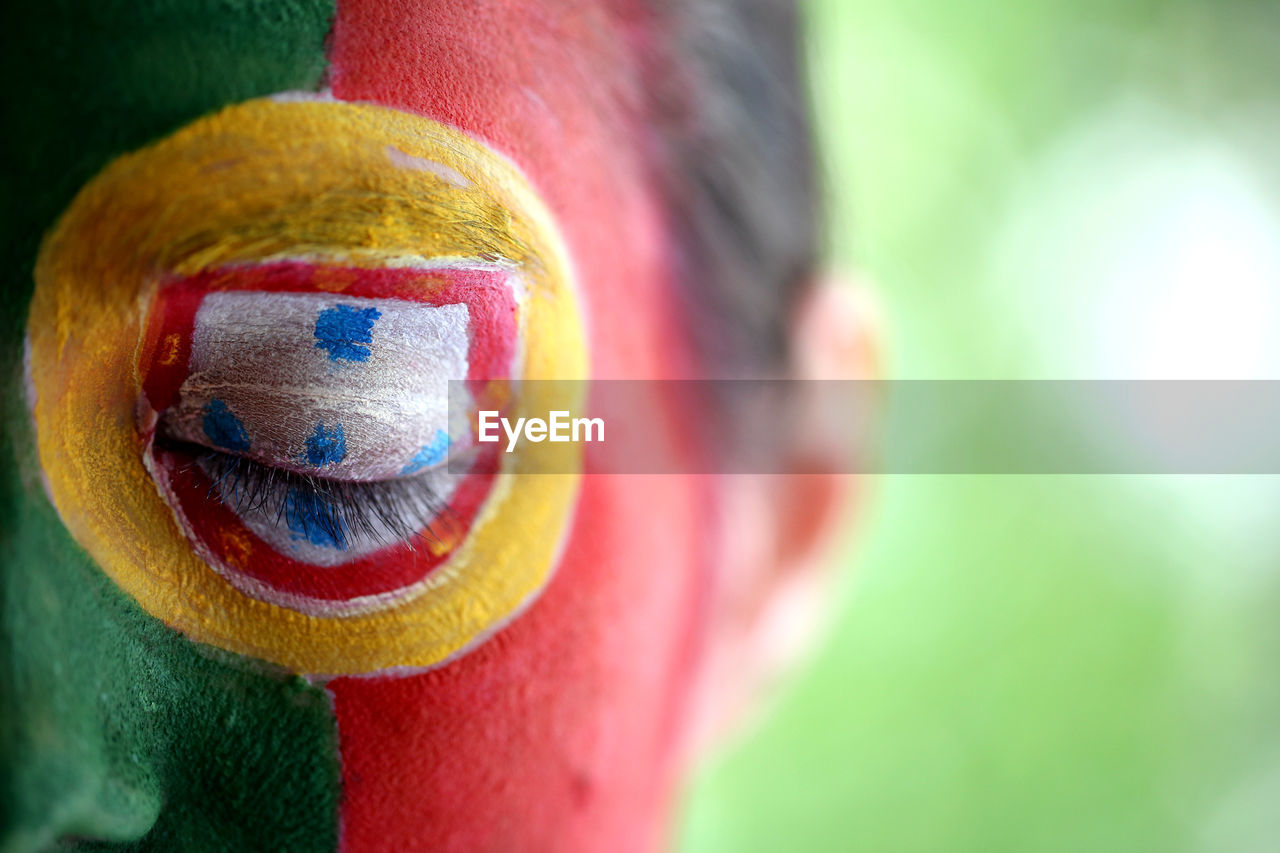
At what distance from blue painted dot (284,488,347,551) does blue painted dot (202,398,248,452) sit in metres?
0.02

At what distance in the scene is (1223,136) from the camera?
177 centimetres

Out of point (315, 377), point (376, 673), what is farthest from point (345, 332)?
point (376, 673)

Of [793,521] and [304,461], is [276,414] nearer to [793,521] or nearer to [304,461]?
[304,461]

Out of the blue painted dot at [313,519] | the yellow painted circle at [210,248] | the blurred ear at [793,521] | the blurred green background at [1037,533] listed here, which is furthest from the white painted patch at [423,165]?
the blurred green background at [1037,533]

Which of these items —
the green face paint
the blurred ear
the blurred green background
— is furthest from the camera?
the blurred green background

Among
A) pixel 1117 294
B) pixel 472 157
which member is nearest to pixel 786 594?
pixel 472 157

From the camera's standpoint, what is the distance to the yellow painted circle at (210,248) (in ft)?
1.01

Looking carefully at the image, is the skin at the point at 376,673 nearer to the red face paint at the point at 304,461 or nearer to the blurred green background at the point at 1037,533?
the red face paint at the point at 304,461

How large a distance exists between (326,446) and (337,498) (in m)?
0.02

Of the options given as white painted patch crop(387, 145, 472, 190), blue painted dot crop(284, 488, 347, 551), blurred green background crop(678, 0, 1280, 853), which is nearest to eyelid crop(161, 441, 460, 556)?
blue painted dot crop(284, 488, 347, 551)

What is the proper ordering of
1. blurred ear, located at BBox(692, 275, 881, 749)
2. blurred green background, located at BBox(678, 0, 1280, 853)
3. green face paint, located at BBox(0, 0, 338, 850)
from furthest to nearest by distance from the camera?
blurred green background, located at BBox(678, 0, 1280, 853) < blurred ear, located at BBox(692, 275, 881, 749) < green face paint, located at BBox(0, 0, 338, 850)

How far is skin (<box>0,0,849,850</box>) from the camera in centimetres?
30

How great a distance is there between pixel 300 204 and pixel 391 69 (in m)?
0.05

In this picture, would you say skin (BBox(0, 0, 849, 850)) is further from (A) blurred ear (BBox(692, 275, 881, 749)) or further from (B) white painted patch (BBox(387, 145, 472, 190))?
(A) blurred ear (BBox(692, 275, 881, 749))
